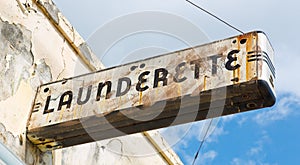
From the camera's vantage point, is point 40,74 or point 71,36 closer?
point 40,74

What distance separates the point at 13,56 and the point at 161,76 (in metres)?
0.74

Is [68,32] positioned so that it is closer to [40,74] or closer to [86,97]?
[40,74]

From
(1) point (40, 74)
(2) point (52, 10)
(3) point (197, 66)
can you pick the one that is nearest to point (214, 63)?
(3) point (197, 66)

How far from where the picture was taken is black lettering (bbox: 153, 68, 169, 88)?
8.16ft

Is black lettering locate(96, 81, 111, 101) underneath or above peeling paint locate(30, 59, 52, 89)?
underneath

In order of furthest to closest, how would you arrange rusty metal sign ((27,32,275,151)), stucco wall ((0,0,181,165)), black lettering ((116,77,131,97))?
stucco wall ((0,0,181,165)) < black lettering ((116,77,131,97)) < rusty metal sign ((27,32,275,151))

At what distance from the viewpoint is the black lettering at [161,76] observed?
8.16 feet

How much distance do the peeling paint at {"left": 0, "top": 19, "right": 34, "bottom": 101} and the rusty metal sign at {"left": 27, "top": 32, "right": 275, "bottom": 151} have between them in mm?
154

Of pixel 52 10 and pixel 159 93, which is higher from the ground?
pixel 52 10

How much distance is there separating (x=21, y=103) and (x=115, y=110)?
1.63 ft

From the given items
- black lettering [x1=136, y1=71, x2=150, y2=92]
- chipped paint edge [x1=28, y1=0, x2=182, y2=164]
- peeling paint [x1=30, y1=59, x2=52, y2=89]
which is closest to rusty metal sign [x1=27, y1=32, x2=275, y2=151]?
black lettering [x1=136, y1=71, x2=150, y2=92]

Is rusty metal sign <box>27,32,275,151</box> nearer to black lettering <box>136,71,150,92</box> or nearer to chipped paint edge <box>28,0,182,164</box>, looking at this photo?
black lettering <box>136,71,150,92</box>

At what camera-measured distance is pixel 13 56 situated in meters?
2.78

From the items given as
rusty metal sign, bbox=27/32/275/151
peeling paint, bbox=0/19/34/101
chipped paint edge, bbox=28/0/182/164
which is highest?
chipped paint edge, bbox=28/0/182/164
